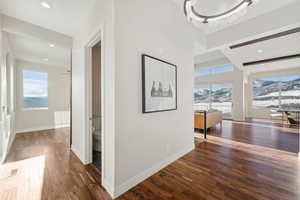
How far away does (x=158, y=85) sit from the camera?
202 centimetres

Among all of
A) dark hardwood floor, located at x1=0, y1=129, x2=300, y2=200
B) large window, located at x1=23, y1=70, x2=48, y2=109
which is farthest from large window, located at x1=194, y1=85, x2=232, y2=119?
large window, located at x1=23, y1=70, x2=48, y2=109

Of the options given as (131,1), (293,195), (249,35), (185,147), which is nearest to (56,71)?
(131,1)

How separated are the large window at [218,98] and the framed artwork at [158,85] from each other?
5.57 meters

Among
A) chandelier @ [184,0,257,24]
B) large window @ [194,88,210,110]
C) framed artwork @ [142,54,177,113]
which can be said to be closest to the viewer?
chandelier @ [184,0,257,24]

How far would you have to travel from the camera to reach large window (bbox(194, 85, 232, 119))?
757 centimetres

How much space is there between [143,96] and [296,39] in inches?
223

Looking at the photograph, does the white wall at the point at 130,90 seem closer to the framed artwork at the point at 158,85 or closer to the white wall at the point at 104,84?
the white wall at the point at 104,84

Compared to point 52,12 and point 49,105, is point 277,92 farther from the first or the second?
point 49,105

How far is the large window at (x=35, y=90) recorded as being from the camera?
Answer: 15.1 ft

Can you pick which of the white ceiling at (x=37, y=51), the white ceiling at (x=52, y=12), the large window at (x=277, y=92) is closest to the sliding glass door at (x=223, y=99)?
the large window at (x=277, y=92)

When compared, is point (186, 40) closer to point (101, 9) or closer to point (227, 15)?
point (227, 15)

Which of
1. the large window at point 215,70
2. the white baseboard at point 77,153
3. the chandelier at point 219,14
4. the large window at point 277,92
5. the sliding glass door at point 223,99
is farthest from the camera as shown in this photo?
the sliding glass door at point 223,99

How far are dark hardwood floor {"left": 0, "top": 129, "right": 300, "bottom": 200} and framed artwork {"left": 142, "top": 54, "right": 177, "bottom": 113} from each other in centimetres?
109

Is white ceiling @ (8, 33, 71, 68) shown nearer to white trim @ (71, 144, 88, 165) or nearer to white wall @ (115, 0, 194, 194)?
white wall @ (115, 0, 194, 194)
